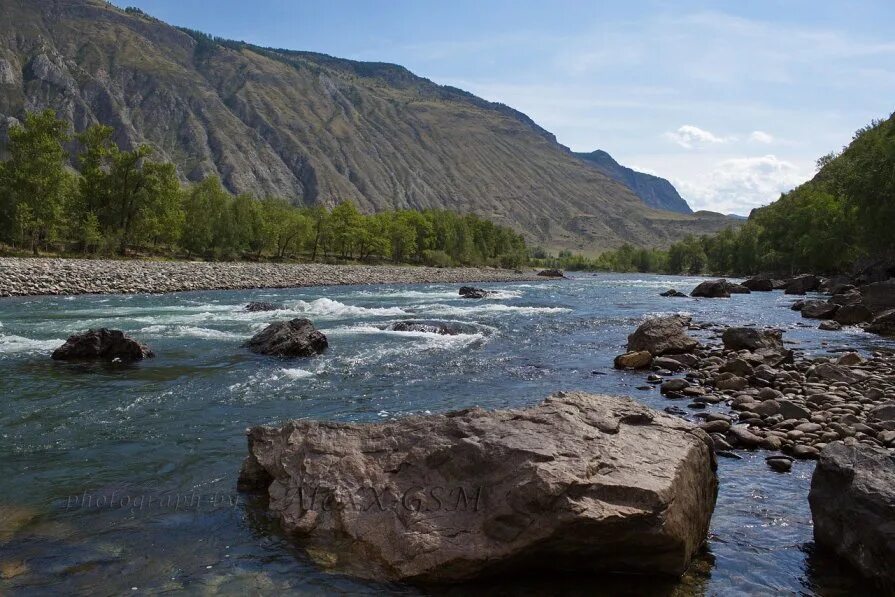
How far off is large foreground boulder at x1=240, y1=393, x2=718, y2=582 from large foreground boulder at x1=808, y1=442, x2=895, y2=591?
1.35 m

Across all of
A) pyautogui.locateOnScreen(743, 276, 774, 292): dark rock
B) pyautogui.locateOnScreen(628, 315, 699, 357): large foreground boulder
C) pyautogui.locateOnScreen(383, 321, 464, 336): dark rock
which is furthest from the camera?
pyautogui.locateOnScreen(743, 276, 774, 292): dark rock

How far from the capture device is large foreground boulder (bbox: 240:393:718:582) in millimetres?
6805

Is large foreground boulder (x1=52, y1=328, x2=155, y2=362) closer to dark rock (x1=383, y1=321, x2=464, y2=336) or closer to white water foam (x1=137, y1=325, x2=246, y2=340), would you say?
white water foam (x1=137, y1=325, x2=246, y2=340)

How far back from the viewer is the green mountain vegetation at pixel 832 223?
5450cm

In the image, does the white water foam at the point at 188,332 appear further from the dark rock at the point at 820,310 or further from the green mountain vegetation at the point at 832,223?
the green mountain vegetation at the point at 832,223

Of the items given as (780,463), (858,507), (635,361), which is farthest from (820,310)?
(858,507)

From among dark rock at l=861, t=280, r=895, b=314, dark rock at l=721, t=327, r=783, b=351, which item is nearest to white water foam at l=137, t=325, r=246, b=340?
dark rock at l=721, t=327, r=783, b=351

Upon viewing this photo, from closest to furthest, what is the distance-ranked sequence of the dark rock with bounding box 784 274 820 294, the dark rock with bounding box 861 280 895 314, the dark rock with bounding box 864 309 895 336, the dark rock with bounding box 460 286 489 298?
the dark rock with bounding box 864 309 895 336, the dark rock with bounding box 861 280 895 314, the dark rock with bounding box 460 286 489 298, the dark rock with bounding box 784 274 820 294

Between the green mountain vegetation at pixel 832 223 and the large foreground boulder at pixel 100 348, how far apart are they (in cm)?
5791

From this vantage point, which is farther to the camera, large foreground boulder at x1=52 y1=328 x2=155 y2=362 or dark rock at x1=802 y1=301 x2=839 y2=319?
dark rock at x1=802 y1=301 x2=839 y2=319

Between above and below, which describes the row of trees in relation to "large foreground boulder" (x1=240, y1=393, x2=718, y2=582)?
above

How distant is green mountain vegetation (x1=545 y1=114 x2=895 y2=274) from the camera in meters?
54.5

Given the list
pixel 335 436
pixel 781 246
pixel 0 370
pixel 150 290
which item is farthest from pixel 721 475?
pixel 781 246

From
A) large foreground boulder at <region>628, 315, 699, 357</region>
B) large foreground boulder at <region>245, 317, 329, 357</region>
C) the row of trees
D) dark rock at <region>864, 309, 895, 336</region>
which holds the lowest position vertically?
large foreground boulder at <region>245, 317, 329, 357</region>
